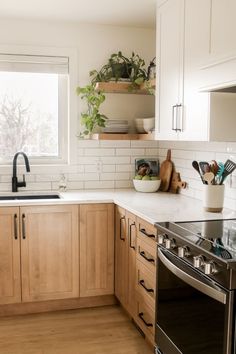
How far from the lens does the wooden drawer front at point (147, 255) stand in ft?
8.58

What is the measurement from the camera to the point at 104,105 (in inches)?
153

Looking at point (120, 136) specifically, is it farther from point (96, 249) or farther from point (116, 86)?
point (96, 249)

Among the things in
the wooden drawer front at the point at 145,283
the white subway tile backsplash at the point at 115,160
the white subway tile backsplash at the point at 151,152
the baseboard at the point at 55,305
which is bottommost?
the baseboard at the point at 55,305

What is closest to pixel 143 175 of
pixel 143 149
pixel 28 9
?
pixel 143 149

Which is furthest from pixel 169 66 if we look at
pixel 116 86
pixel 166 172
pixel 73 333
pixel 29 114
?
pixel 73 333

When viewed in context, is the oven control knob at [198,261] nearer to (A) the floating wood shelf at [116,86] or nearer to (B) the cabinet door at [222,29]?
(B) the cabinet door at [222,29]

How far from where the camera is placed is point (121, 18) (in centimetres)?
360

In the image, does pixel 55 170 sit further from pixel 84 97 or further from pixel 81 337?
pixel 81 337

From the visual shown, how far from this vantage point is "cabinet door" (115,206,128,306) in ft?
10.4

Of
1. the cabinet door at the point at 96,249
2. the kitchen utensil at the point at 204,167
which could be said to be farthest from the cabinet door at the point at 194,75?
the cabinet door at the point at 96,249

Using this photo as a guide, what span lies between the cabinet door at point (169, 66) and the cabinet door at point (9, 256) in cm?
126

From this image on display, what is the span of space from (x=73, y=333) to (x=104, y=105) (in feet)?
6.37

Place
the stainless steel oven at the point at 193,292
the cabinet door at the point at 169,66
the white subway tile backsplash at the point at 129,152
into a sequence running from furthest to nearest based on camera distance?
1. the white subway tile backsplash at the point at 129,152
2. the cabinet door at the point at 169,66
3. the stainless steel oven at the point at 193,292

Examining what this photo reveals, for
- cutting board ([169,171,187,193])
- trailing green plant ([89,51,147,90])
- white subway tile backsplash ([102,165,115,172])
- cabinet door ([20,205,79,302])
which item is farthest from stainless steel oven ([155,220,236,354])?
trailing green plant ([89,51,147,90])
